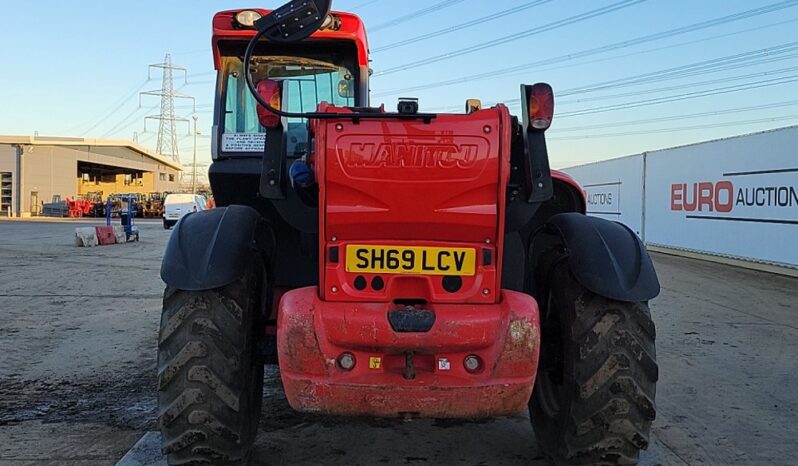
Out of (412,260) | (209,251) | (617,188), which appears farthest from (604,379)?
(617,188)

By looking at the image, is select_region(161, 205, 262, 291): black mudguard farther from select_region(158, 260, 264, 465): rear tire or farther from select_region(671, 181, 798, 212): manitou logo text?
select_region(671, 181, 798, 212): manitou logo text

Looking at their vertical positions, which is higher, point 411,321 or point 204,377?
point 411,321

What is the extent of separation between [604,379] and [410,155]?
1.33 meters

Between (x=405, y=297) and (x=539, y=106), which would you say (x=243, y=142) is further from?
(x=539, y=106)

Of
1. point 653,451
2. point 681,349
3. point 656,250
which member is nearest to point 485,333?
point 653,451

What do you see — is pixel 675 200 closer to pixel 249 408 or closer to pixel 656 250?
pixel 656 250

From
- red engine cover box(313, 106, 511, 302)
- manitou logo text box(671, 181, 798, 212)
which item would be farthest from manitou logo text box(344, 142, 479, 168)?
manitou logo text box(671, 181, 798, 212)

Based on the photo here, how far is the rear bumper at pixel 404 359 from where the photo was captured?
2.97 metres

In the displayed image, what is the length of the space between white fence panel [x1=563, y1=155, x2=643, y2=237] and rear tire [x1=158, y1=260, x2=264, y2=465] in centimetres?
1825

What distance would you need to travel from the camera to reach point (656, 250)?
64.8 feet

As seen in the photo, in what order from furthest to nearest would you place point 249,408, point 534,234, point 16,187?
point 16,187, point 534,234, point 249,408

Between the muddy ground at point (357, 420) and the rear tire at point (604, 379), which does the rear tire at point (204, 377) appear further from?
the rear tire at point (604, 379)

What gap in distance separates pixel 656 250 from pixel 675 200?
7.92 ft

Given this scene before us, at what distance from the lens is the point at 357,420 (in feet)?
14.8
